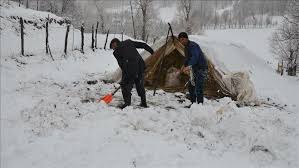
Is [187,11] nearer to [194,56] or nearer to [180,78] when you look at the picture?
[180,78]

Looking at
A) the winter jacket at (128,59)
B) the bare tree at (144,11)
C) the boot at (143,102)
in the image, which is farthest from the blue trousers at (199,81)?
the bare tree at (144,11)

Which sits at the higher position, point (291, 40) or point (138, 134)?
point (291, 40)

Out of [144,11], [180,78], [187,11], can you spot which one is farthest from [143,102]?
[187,11]

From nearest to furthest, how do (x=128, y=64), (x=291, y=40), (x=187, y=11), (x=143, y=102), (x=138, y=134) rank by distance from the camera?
(x=138, y=134) < (x=128, y=64) < (x=143, y=102) < (x=291, y=40) < (x=187, y=11)

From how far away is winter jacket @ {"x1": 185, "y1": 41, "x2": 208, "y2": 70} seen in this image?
25.1ft

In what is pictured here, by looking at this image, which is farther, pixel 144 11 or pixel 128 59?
pixel 144 11

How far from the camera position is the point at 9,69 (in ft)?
41.3

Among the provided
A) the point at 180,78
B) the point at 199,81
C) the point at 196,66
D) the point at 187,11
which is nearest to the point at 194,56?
the point at 196,66

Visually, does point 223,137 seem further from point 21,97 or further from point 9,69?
point 9,69

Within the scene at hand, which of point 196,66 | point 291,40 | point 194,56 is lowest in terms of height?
point 196,66

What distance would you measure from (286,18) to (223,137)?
27811 mm

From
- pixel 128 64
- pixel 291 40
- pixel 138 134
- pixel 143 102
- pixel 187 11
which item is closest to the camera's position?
pixel 138 134

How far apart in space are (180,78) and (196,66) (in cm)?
283

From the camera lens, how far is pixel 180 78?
10.7 meters
